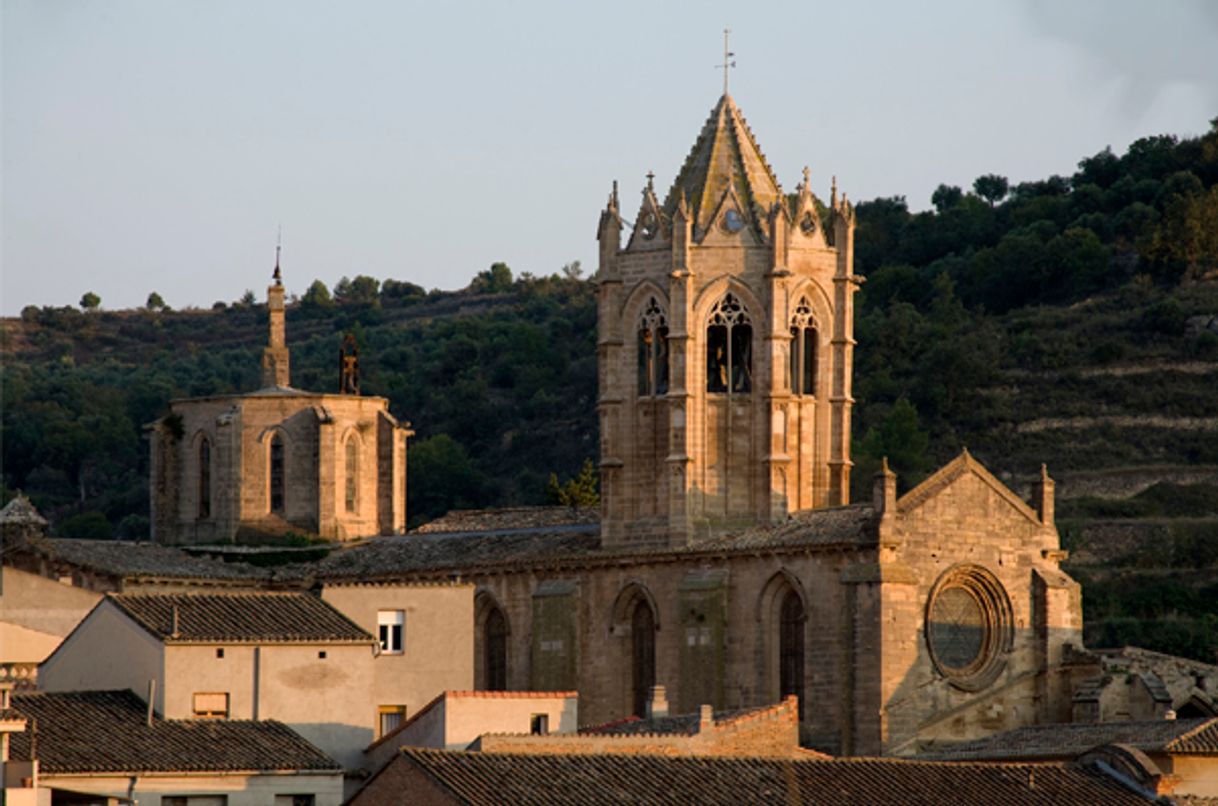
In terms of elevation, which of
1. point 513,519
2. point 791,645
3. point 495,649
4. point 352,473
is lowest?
point 495,649

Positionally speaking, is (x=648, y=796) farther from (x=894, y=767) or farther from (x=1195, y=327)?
(x=1195, y=327)

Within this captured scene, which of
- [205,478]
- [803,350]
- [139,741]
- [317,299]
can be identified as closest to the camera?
[139,741]

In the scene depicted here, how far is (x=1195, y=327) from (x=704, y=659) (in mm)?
49147

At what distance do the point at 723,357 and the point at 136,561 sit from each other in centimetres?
1376

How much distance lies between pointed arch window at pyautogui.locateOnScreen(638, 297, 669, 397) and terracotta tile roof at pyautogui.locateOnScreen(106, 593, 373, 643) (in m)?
15.2

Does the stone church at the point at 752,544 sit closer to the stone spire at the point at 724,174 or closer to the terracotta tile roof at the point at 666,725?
the stone spire at the point at 724,174

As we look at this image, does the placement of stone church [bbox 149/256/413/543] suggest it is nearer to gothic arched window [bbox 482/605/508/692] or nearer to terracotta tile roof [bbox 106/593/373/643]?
gothic arched window [bbox 482/605/508/692]

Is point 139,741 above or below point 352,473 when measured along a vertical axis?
below

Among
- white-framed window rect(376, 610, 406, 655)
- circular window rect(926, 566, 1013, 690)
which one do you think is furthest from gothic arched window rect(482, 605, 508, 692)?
white-framed window rect(376, 610, 406, 655)

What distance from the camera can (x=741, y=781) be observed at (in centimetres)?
5147

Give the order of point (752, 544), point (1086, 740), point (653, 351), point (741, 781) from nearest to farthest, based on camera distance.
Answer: point (741, 781) < point (1086, 740) < point (752, 544) < point (653, 351)

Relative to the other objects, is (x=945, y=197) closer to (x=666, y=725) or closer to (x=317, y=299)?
(x=317, y=299)

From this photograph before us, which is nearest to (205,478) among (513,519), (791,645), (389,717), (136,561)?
(136,561)

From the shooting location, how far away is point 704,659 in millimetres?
71188
